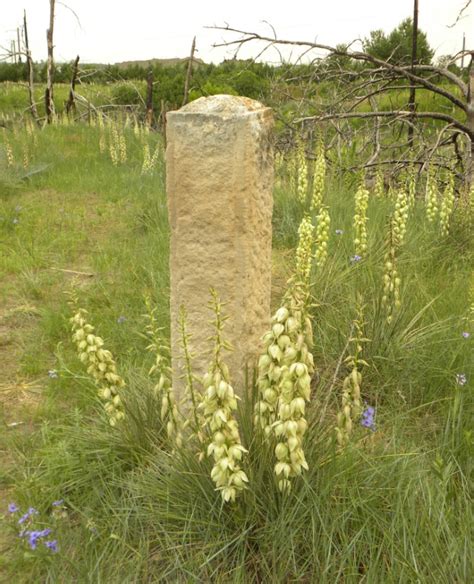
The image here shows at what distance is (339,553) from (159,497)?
684mm

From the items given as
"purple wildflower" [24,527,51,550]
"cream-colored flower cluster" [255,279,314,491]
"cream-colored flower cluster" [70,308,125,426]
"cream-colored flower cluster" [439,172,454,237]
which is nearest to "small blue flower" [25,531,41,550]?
"purple wildflower" [24,527,51,550]

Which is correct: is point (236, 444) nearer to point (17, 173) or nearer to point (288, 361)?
point (288, 361)

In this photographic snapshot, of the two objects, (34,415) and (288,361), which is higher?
(288,361)

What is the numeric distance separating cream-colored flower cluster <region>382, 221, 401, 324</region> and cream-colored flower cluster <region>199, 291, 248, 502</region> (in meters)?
1.46

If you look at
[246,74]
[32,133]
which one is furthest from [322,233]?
[246,74]

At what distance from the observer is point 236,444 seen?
6.36 feet

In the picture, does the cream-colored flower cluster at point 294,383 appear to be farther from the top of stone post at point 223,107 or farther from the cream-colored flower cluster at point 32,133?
the cream-colored flower cluster at point 32,133

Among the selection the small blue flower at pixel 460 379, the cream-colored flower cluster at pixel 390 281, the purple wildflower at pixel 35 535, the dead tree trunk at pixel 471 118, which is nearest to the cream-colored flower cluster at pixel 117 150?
the dead tree trunk at pixel 471 118

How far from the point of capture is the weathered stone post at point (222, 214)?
2.27 m

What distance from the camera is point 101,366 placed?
258 centimetres

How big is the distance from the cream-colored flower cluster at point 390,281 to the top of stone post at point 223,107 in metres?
1.08

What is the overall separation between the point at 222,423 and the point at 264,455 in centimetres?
29

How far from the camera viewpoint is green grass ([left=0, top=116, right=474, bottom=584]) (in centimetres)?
199

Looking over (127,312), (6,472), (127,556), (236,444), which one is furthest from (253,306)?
(127,312)
